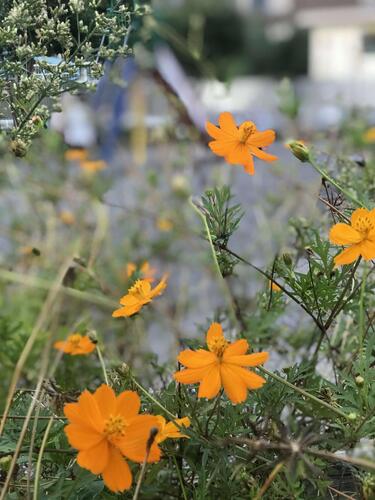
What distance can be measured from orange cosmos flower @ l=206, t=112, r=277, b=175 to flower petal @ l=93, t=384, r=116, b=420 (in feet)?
0.80

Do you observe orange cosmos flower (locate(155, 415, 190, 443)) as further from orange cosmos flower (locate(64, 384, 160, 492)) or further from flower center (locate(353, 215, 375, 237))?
flower center (locate(353, 215, 375, 237))

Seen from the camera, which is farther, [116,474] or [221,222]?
[221,222]

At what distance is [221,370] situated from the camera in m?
0.57

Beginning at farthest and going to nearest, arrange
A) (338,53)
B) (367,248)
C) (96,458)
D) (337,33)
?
(337,33), (338,53), (367,248), (96,458)

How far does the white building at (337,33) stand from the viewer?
19.8 m

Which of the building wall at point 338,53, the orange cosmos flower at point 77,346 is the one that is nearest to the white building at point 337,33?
the building wall at point 338,53

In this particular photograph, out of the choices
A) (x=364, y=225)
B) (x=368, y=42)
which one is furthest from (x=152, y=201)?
(x=368, y=42)

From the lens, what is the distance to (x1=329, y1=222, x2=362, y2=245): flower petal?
0.61m

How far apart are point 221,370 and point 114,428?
90 millimetres

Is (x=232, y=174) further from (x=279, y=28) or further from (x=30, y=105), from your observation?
(x=279, y=28)

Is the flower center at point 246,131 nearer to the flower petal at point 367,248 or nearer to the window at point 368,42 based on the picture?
the flower petal at point 367,248

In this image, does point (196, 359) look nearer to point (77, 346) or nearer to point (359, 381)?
point (359, 381)

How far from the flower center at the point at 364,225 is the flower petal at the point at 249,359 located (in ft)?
0.43

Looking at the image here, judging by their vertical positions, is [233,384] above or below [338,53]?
below
